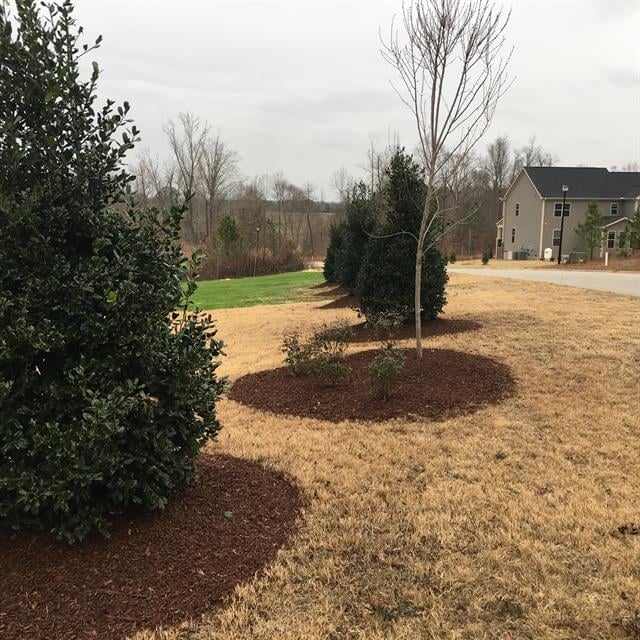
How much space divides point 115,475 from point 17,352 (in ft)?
2.51

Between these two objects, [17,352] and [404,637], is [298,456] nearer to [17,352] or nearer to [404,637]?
[404,637]

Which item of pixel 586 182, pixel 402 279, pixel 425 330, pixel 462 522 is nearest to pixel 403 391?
pixel 462 522

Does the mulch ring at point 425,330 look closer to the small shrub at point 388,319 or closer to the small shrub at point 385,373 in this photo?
the small shrub at point 388,319

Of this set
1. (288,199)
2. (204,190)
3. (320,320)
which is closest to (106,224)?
(320,320)

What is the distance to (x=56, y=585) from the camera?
7.81 ft

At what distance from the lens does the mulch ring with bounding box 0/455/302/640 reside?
2234 millimetres

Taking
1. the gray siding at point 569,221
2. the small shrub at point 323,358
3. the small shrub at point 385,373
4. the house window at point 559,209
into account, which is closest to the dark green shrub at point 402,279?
the small shrub at point 323,358

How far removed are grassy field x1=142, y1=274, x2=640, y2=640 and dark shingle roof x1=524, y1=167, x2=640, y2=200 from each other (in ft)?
129

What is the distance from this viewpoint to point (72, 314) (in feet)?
8.01

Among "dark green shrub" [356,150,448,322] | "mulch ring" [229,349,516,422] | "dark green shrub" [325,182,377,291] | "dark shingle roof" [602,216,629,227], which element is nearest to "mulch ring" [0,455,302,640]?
"mulch ring" [229,349,516,422]

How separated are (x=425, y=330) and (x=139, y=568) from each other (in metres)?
7.20

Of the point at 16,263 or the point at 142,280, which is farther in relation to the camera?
the point at 142,280

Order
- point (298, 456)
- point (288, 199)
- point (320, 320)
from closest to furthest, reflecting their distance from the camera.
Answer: point (298, 456) → point (320, 320) → point (288, 199)

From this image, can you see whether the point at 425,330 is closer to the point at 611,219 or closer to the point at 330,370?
the point at 330,370
